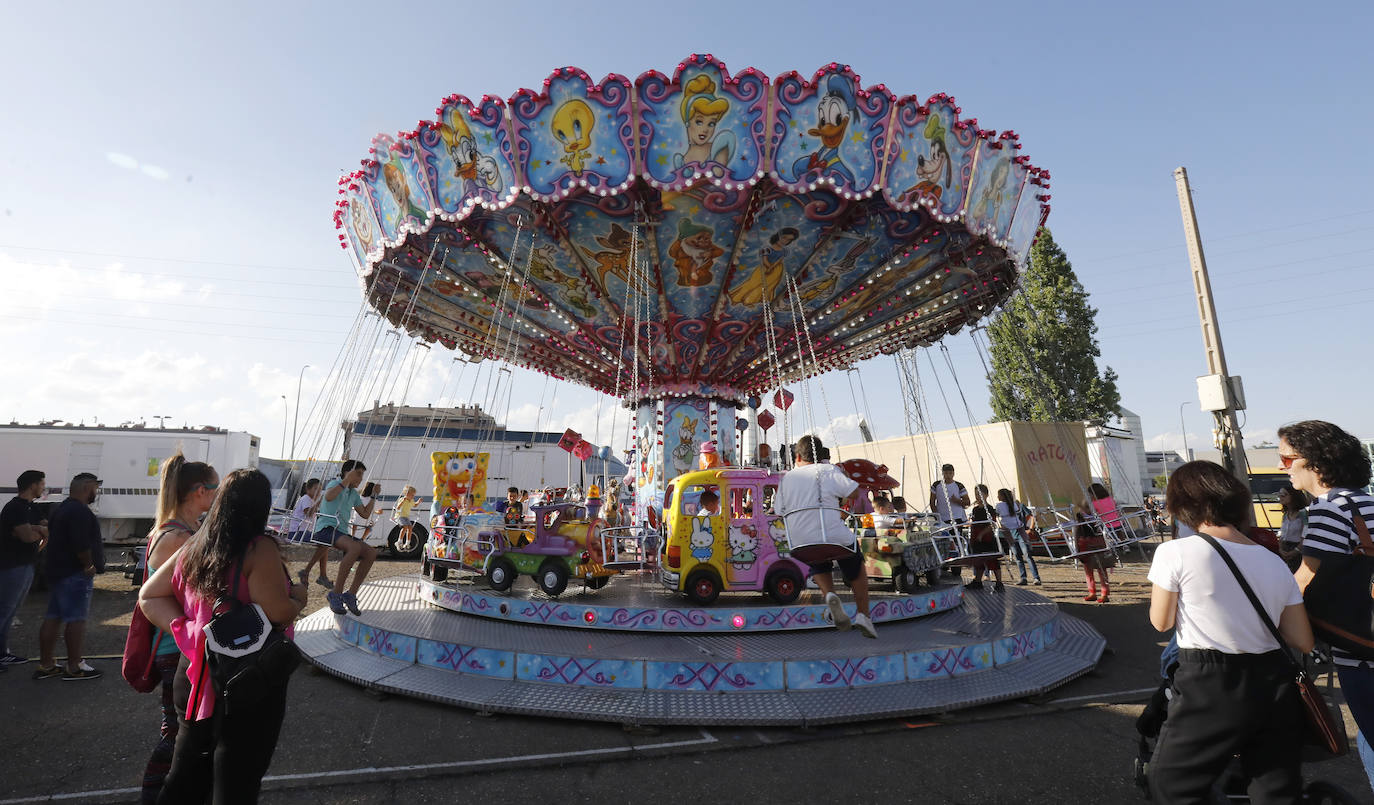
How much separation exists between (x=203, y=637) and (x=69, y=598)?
511cm

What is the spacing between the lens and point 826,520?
16.7 ft

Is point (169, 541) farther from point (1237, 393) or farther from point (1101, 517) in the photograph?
point (1237, 393)

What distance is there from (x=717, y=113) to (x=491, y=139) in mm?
2638

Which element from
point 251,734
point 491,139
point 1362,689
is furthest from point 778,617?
point 491,139

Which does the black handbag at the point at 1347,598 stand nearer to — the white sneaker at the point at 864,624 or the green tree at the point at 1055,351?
the white sneaker at the point at 864,624

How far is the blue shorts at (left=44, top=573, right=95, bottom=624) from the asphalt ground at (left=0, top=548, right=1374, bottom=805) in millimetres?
585

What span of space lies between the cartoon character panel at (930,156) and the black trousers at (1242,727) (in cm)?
639

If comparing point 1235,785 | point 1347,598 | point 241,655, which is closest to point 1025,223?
point 1347,598

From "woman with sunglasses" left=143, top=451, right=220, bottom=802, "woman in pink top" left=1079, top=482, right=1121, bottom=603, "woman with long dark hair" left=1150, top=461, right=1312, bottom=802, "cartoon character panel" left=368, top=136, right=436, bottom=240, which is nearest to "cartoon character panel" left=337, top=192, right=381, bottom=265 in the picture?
"cartoon character panel" left=368, top=136, right=436, bottom=240

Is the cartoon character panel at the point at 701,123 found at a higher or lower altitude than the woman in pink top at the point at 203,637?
higher

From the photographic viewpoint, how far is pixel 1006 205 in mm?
8953

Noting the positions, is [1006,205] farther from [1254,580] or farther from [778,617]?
[1254,580]

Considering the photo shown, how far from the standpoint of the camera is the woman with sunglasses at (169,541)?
9.23 feet

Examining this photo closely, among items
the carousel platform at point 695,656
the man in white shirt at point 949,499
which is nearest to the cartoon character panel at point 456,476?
the carousel platform at point 695,656
